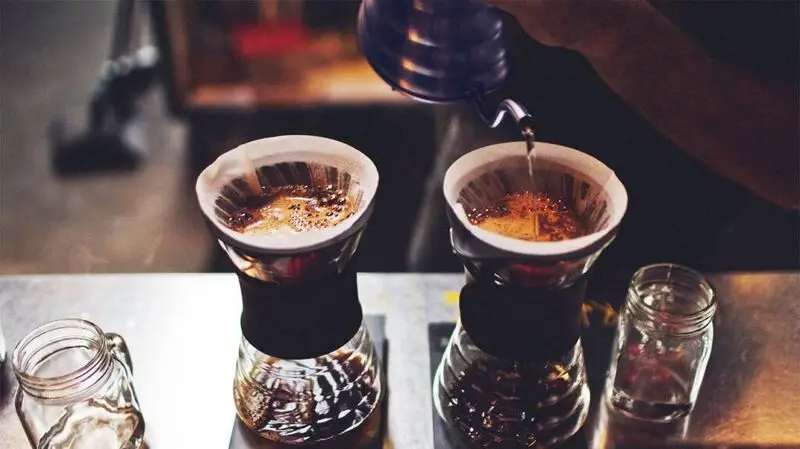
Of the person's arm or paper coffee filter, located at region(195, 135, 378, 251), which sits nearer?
paper coffee filter, located at region(195, 135, 378, 251)

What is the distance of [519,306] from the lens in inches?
30.9

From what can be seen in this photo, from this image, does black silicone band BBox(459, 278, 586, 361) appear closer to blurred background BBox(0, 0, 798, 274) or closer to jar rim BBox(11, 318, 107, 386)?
jar rim BBox(11, 318, 107, 386)

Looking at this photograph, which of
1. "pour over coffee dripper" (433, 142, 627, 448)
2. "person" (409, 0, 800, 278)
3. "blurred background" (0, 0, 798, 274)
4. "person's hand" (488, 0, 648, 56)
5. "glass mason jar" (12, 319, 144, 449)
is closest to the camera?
"pour over coffee dripper" (433, 142, 627, 448)

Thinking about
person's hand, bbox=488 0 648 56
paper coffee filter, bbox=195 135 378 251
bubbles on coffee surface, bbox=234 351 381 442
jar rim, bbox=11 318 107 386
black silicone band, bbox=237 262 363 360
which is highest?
person's hand, bbox=488 0 648 56

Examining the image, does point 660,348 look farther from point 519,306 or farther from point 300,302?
point 300,302

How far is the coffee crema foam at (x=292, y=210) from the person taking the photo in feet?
2.68

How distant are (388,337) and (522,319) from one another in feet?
0.95

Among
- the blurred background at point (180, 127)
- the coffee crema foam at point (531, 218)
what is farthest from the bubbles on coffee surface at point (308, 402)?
the blurred background at point (180, 127)

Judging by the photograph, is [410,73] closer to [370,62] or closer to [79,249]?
[370,62]

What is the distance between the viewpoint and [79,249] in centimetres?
218

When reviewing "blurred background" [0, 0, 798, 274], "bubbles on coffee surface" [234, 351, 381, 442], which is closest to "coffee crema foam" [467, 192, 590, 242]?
"bubbles on coffee surface" [234, 351, 381, 442]

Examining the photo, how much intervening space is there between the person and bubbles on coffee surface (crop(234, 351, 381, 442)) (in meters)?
0.42

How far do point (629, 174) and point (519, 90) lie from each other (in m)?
0.24

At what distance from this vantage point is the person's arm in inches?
45.2
